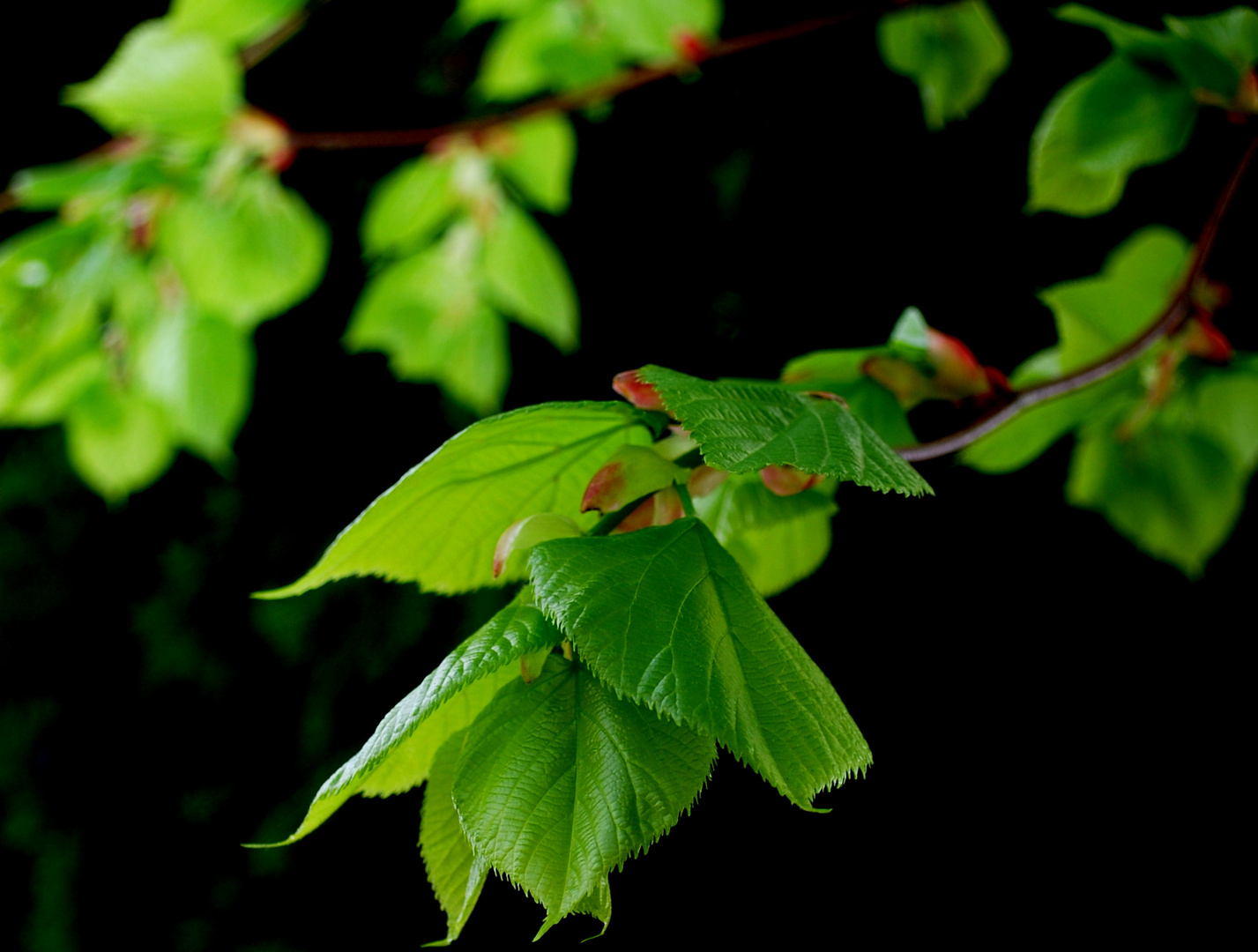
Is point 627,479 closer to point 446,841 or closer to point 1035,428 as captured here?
point 446,841

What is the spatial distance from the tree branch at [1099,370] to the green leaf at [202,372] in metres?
0.47

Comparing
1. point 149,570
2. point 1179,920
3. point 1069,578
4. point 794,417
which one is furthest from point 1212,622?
point 149,570

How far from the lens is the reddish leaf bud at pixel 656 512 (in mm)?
234

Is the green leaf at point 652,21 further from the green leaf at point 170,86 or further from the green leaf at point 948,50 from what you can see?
the green leaf at point 170,86

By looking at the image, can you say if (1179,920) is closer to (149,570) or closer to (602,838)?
(602,838)

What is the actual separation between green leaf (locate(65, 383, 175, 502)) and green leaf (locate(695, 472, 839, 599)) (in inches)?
21.7

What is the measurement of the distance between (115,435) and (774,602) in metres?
0.53

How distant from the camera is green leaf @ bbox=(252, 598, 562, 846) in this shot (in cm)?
17

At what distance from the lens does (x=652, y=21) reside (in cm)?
59

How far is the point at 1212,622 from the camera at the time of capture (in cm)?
71

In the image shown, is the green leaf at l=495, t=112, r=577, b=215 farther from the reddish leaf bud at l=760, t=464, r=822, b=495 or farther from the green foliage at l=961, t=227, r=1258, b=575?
the reddish leaf bud at l=760, t=464, r=822, b=495

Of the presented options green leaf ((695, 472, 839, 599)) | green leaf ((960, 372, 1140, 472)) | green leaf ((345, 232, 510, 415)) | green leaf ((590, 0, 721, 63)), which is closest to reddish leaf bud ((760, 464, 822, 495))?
green leaf ((695, 472, 839, 599))

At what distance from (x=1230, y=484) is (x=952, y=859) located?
0.41 m

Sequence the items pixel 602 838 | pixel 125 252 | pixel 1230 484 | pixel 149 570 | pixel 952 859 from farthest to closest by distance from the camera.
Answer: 1. pixel 149 570
2. pixel 952 859
3. pixel 125 252
4. pixel 1230 484
5. pixel 602 838
